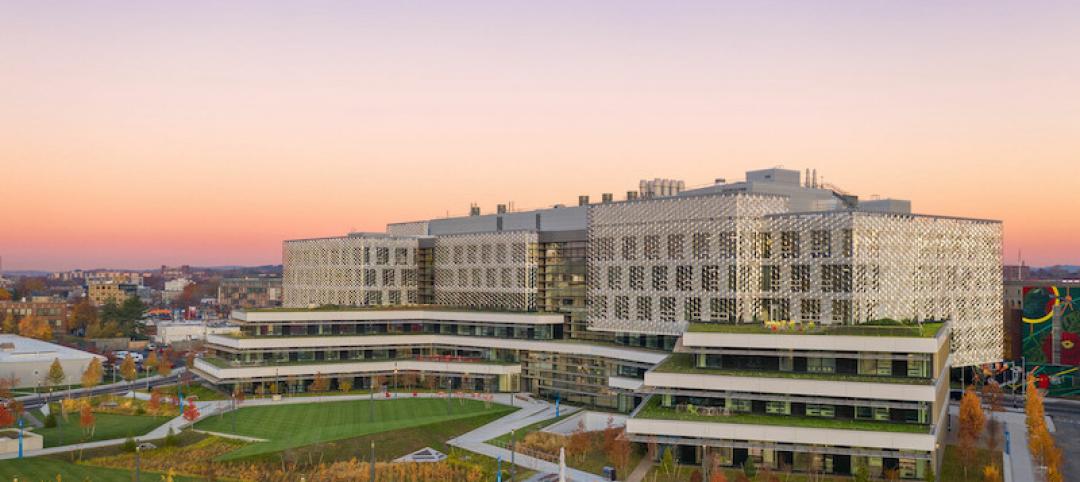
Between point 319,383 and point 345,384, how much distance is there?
12.0ft

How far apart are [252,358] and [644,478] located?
237 feet

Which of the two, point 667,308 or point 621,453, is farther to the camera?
point 667,308

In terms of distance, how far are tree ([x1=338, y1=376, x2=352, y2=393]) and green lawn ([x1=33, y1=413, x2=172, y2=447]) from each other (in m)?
24.2

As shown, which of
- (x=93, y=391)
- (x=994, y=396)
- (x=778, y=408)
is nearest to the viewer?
(x=778, y=408)

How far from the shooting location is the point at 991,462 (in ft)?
250

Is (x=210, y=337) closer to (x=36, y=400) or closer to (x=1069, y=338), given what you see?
A: (x=36, y=400)

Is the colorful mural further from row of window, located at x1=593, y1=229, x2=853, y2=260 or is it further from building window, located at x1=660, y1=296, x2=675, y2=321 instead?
building window, located at x1=660, y1=296, x2=675, y2=321

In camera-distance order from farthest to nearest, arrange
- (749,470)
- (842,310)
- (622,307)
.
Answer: (622,307) → (842,310) → (749,470)

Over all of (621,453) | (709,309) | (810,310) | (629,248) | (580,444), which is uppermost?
(629,248)

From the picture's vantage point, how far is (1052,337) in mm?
127625

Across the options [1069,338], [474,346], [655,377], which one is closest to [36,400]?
[474,346]

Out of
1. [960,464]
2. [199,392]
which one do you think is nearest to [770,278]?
[960,464]

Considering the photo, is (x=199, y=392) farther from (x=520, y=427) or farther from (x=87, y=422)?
(x=520, y=427)

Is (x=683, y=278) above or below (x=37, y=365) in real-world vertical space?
above
